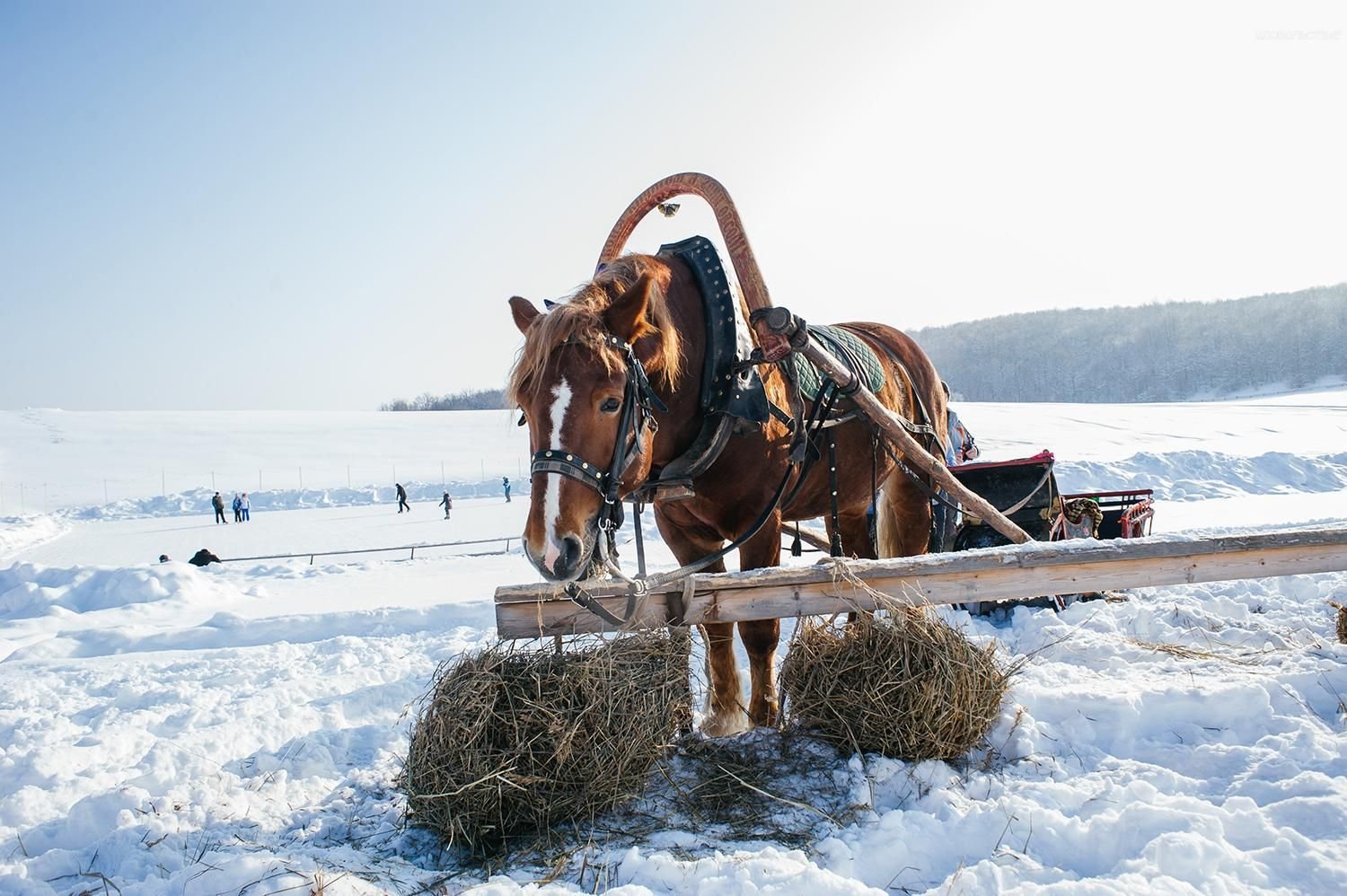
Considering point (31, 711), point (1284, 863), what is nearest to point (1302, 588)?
point (1284, 863)

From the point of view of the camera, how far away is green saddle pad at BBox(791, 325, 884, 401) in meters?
3.31

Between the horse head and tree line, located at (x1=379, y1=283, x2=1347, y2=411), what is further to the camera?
tree line, located at (x1=379, y1=283, x2=1347, y2=411)

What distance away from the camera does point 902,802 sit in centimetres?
254

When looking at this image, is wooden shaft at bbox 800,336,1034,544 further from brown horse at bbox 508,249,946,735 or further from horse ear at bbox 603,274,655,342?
horse ear at bbox 603,274,655,342

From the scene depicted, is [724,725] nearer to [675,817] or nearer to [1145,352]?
[675,817]

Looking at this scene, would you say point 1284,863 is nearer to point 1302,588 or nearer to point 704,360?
point 704,360

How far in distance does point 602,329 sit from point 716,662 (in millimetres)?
1649

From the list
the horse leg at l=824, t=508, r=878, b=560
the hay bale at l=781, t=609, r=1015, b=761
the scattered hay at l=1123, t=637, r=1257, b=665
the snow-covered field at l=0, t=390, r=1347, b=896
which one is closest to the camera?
the snow-covered field at l=0, t=390, r=1347, b=896

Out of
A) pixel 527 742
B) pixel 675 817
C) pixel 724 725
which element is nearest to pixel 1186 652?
pixel 724 725

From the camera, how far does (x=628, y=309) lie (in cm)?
253

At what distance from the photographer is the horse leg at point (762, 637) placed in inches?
126

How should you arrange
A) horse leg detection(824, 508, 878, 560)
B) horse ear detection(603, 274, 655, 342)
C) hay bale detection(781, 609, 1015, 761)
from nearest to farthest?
horse ear detection(603, 274, 655, 342)
hay bale detection(781, 609, 1015, 761)
horse leg detection(824, 508, 878, 560)

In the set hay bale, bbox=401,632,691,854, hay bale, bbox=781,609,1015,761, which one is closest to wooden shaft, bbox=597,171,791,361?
hay bale, bbox=781,609,1015,761

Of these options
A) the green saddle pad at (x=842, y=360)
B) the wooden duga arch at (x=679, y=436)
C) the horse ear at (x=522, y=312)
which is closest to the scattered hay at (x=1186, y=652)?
the wooden duga arch at (x=679, y=436)
